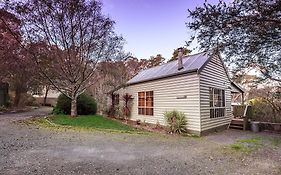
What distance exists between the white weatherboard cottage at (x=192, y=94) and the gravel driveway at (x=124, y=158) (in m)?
3.02

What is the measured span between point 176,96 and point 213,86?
220 centimetres

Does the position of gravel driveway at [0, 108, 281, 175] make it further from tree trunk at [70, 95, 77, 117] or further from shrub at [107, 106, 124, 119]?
shrub at [107, 106, 124, 119]

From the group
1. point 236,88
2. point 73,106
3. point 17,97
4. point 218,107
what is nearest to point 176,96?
point 218,107

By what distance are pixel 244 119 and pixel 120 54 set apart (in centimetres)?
1017

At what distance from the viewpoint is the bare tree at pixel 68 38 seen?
14141 millimetres

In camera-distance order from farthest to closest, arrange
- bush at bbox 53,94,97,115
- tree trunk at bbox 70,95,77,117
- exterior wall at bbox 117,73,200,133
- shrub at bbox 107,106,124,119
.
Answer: bush at bbox 53,94,97,115, shrub at bbox 107,106,124,119, tree trunk at bbox 70,95,77,117, exterior wall at bbox 117,73,200,133

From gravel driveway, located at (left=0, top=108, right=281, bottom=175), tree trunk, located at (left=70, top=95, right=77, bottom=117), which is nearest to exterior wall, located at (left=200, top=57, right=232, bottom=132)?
gravel driveway, located at (left=0, top=108, right=281, bottom=175)

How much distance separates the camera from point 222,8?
14.6ft

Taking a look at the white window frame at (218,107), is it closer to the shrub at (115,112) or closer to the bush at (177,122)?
the bush at (177,122)

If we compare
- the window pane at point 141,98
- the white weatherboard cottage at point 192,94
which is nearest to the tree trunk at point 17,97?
the white weatherboard cottage at point 192,94

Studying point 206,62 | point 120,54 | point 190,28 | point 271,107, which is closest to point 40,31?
point 120,54

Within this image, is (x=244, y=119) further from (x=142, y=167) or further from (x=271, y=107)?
(x=142, y=167)

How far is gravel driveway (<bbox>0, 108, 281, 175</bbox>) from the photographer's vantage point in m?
5.03

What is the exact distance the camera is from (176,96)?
12.0m
